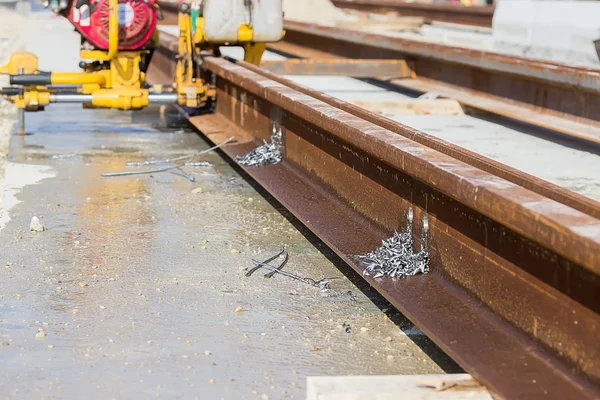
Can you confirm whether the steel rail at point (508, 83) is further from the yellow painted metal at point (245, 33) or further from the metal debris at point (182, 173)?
the metal debris at point (182, 173)

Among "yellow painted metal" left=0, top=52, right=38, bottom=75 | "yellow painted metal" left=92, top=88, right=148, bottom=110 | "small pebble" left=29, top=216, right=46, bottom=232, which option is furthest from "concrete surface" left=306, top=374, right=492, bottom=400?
"yellow painted metal" left=0, top=52, right=38, bottom=75

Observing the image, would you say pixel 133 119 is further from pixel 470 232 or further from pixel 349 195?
pixel 470 232

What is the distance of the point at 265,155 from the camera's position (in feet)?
20.0

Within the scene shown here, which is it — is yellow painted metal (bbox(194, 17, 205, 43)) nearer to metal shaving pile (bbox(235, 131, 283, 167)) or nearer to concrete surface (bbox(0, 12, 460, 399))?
metal shaving pile (bbox(235, 131, 283, 167))

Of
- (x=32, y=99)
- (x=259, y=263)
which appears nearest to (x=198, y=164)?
(x=32, y=99)

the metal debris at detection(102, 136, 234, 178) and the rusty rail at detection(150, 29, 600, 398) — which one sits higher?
the rusty rail at detection(150, 29, 600, 398)

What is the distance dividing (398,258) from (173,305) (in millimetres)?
903

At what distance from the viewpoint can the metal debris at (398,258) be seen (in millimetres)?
3734

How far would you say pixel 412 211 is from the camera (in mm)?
3924

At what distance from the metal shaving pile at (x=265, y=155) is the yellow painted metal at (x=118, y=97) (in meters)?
1.49

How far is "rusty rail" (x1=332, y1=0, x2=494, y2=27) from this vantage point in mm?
19755

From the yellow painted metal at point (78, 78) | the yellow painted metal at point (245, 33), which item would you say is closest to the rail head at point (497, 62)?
the yellow painted metal at point (245, 33)

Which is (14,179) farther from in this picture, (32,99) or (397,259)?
(397,259)

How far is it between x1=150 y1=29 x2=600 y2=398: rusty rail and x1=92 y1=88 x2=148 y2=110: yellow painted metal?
2364 millimetres
